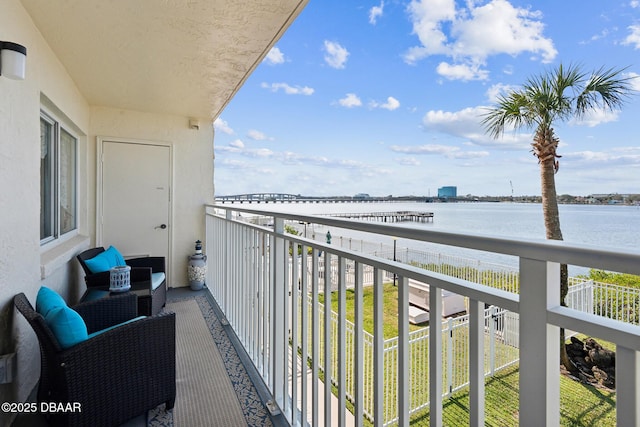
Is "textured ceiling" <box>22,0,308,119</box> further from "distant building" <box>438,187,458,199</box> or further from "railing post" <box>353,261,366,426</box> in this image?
"distant building" <box>438,187,458,199</box>

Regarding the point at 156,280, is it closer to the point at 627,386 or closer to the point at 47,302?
the point at 47,302

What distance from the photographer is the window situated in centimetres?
282

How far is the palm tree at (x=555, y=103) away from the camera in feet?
19.2

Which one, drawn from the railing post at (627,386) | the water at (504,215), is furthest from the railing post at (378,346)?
the water at (504,215)

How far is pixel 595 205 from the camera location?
2.97m

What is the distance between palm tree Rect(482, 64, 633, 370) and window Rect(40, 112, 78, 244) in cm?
717

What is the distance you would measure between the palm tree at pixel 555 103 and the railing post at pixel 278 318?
583cm

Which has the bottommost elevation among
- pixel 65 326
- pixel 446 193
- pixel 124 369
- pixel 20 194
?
pixel 124 369

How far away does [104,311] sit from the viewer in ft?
6.88

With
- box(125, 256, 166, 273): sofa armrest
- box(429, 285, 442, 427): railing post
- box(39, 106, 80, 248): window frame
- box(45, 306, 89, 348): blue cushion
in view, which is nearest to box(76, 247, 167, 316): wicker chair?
box(125, 256, 166, 273): sofa armrest

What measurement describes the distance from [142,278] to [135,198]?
5.50 feet

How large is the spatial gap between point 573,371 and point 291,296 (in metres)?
5.82

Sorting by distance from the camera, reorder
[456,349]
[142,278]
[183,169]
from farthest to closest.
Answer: [183,169] < [142,278] < [456,349]

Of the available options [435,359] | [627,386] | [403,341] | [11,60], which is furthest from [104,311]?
[627,386]
